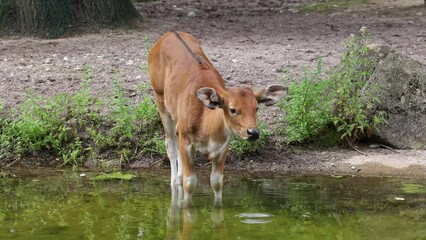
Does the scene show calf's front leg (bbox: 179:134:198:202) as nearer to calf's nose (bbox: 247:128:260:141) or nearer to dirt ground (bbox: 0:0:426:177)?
calf's nose (bbox: 247:128:260:141)

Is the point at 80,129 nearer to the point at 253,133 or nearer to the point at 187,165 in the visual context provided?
the point at 187,165

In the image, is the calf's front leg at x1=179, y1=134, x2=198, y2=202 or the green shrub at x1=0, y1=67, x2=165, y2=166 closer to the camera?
the calf's front leg at x1=179, y1=134, x2=198, y2=202

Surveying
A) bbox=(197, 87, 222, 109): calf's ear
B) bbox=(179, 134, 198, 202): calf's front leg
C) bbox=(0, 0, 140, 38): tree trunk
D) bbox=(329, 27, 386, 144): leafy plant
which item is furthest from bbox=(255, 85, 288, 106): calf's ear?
bbox=(0, 0, 140, 38): tree trunk

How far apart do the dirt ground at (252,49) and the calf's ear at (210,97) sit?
2426 mm

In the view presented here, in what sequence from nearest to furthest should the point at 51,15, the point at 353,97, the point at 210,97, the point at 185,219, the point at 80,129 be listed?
the point at 210,97
the point at 185,219
the point at 353,97
the point at 80,129
the point at 51,15

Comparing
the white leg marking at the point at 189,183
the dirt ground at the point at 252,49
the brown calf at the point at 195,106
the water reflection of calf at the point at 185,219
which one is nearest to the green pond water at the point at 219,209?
the water reflection of calf at the point at 185,219

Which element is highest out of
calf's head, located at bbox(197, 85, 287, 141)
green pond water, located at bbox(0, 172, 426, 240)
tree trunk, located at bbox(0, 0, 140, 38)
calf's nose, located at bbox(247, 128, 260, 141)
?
calf's head, located at bbox(197, 85, 287, 141)

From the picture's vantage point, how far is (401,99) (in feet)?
32.0

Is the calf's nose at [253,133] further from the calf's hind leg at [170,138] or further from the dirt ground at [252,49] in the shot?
the dirt ground at [252,49]

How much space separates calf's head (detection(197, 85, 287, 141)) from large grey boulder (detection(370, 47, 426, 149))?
111 inches

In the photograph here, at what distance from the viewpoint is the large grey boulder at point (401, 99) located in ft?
31.6

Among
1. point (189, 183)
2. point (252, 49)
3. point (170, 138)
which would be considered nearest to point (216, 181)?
point (189, 183)

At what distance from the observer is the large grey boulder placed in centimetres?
963

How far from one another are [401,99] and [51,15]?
20.5 feet
